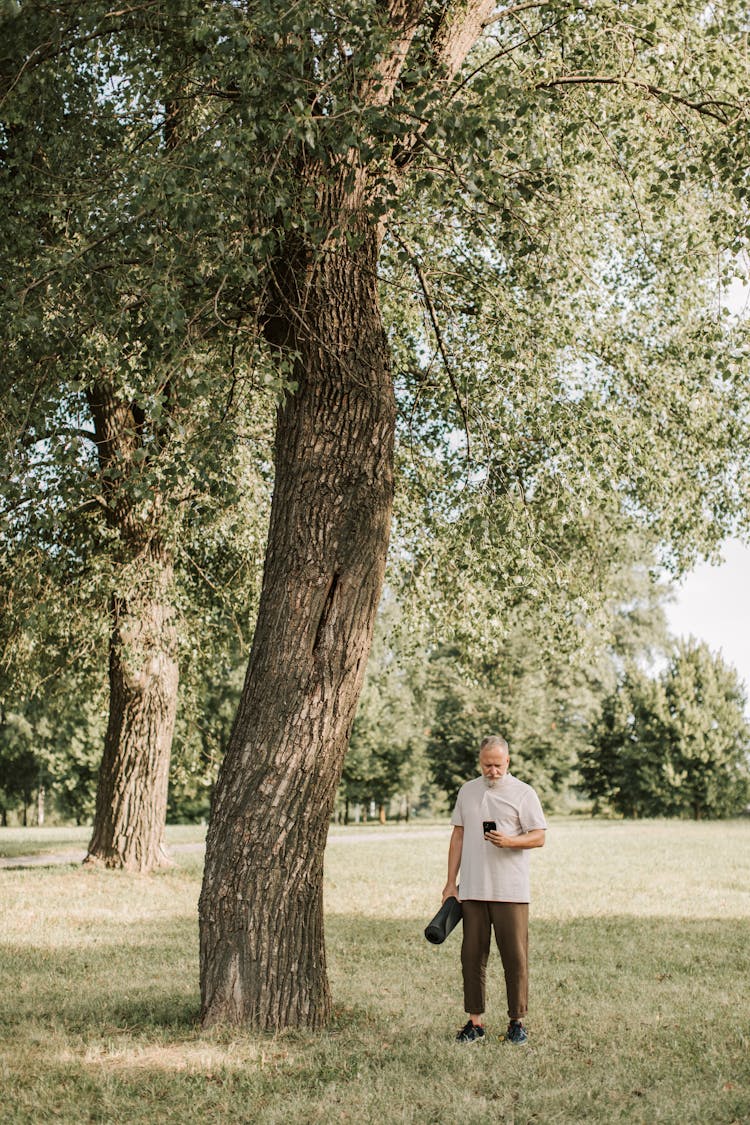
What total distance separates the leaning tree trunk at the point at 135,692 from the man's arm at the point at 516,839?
8.58m

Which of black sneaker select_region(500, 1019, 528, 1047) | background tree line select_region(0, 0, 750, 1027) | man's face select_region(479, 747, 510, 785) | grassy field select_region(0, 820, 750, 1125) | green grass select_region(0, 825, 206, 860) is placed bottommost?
green grass select_region(0, 825, 206, 860)

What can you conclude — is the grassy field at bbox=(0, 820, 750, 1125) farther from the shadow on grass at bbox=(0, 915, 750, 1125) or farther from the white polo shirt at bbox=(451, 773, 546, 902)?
the white polo shirt at bbox=(451, 773, 546, 902)

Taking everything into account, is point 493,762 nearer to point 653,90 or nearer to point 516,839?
point 516,839

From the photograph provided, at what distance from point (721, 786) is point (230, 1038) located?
3664 cm

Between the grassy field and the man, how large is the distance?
0.34 metres

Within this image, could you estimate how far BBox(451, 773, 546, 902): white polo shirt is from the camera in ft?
21.7

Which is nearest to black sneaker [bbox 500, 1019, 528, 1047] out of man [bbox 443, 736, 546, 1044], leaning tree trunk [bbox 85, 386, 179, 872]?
man [bbox 443, 736, 546, 1044]

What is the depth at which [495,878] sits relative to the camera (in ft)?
21.8

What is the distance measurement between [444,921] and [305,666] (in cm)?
185

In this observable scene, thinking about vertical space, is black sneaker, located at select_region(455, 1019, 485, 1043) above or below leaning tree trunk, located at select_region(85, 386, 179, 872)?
below

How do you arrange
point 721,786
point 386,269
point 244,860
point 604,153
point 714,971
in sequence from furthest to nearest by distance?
1. point 721,786
2. point 386,269
3. point 604,153
4. point 714,971
5. point 244,860

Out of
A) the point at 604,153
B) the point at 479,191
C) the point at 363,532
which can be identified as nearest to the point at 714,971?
the point at 363,532

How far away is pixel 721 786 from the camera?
3950cm

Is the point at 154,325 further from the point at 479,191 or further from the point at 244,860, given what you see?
the point at 244,860
